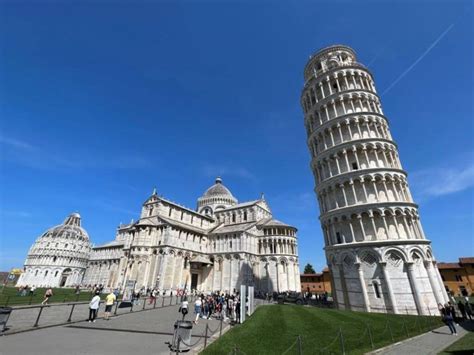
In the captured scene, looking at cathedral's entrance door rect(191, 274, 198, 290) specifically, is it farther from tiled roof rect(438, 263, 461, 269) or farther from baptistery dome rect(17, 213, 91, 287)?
baptistery dome rect(17, 213, 91, 287)

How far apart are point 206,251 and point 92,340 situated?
41.8 metres

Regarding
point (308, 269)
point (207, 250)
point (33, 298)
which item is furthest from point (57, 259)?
point (308, 269)

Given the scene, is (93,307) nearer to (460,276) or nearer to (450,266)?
(450,266)

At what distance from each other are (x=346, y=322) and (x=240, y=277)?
2970 centimetres

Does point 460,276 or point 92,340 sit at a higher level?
point 460,276

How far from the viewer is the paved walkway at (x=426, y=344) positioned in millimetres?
10078

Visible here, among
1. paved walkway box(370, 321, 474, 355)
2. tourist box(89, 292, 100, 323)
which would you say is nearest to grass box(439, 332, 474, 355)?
paved walkway box(370, 321, 474, 355)

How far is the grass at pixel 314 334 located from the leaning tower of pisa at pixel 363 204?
4220mm

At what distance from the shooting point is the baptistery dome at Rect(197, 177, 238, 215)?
63.8 metres

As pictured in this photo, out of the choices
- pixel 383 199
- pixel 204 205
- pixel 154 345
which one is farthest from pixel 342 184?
pixel 204 205

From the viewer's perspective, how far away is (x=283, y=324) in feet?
48.1

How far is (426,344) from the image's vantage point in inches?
452

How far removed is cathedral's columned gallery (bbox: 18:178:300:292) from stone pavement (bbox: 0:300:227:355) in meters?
29.3

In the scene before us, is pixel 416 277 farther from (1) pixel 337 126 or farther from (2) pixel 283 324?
(1) pixel 337 126
